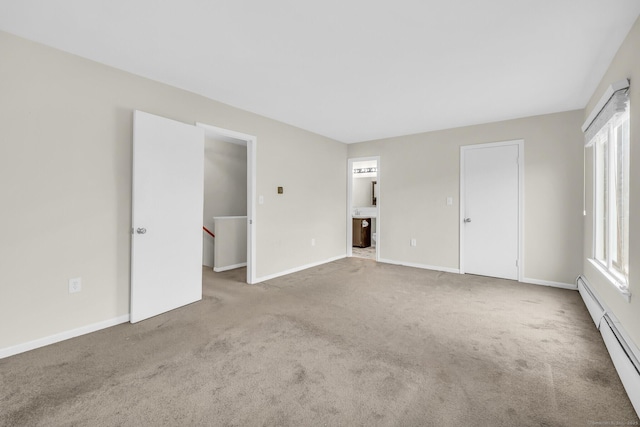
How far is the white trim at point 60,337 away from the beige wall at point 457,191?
166 inches

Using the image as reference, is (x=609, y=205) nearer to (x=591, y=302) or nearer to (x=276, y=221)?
(x=591, y=302)

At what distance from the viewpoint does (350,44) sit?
7.54ft

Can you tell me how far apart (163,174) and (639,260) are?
3.80m

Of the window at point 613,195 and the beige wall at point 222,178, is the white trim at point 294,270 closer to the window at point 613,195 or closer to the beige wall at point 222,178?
the beige wall at point 222,178

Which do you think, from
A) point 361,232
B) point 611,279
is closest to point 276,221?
point 361,232

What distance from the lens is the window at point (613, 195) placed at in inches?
89.2

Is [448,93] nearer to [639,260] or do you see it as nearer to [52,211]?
[639,260]

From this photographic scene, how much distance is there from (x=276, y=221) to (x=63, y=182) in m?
2.51

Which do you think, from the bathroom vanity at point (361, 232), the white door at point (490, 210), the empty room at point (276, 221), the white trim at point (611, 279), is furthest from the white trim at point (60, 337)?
the bathroom vanity at point (361, 232)

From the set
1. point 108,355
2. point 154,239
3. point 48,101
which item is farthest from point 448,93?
point 108,355

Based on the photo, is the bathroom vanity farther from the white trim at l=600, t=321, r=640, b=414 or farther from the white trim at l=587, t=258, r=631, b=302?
the white trim at l=600, t=321, r=640, b=414

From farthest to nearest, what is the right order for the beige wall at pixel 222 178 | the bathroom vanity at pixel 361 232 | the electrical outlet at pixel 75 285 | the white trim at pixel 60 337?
the bathroom vanity at pixel 361 232 < the beige wall at pixel 222 178 < the electrical outlet at pixel 75 285 < the white trim at pixel 60 337

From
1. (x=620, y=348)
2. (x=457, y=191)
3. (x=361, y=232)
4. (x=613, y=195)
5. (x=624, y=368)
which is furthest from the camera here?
(x=361, y=232)

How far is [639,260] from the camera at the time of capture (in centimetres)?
181
